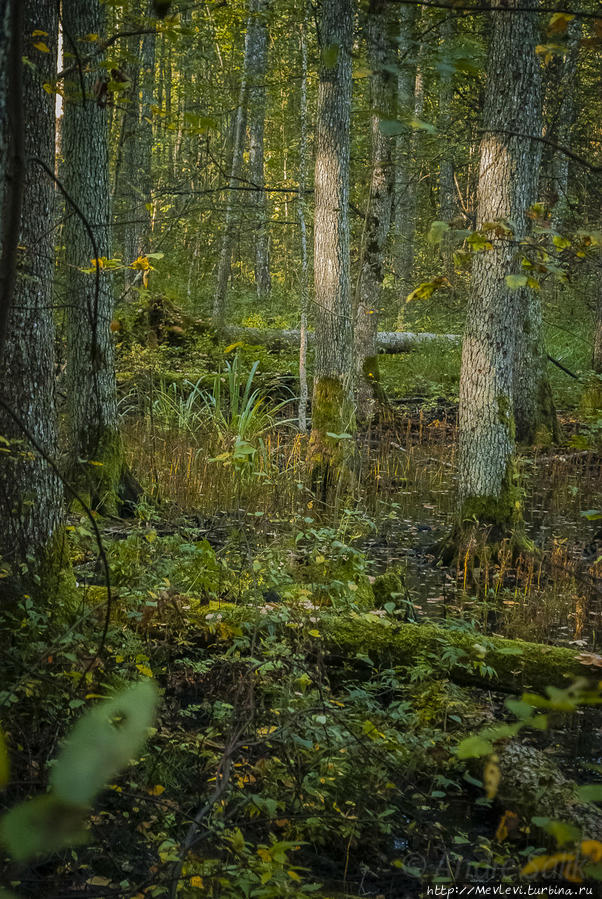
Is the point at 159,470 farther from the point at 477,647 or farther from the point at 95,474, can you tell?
the point at 477,647

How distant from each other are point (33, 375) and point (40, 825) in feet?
10.5

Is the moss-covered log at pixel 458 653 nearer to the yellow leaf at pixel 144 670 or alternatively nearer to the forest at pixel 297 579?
the forest at pixel 297 579

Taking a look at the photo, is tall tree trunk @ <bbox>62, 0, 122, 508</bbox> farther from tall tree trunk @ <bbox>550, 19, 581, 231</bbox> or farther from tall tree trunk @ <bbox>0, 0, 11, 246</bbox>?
tall tree trunk @ <bbox>550, 19, 581, 231</bbox>

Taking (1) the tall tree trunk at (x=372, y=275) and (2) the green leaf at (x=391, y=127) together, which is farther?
(1) the tall tree trunk at (x=372, y=275)

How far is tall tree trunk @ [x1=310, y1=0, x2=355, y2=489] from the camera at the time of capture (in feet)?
26.5

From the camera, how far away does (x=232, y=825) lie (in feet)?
8.48

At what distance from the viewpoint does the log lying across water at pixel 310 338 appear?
42.6 ft

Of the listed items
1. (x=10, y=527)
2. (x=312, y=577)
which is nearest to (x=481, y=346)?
(x=312, y=577)

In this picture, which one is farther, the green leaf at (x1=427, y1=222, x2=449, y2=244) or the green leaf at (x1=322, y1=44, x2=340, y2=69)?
the green leaf at (x1=427, y1=222, x2=449, y2=244)

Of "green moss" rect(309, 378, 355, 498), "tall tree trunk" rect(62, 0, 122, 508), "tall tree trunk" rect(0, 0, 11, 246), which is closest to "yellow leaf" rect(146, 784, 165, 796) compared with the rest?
"tall tree trunk" rect(0, 0, 11, 246)

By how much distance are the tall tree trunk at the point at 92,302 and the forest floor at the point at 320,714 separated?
0.62 metres

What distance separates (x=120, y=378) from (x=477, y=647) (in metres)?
7.66

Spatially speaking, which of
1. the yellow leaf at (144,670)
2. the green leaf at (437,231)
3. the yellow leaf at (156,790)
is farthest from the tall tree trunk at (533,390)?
the yellow leaf at (156,790)

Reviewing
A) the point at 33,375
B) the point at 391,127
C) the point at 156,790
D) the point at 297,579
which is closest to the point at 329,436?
the point at 297,579
